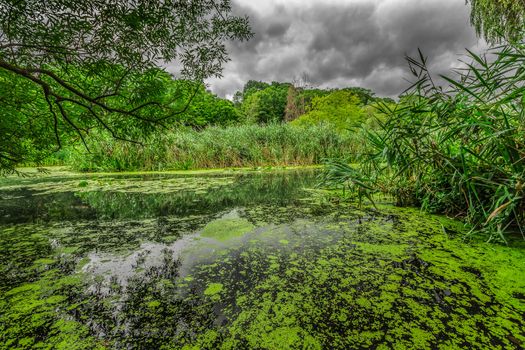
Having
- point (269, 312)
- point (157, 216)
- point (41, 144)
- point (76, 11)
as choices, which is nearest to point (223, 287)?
point (269, 312)

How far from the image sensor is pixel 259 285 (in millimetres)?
1139

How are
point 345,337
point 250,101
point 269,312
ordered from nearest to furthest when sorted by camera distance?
point 345,337 → point 269,312 → point 250,101

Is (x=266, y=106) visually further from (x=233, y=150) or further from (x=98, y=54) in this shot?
(x=98, y=54)

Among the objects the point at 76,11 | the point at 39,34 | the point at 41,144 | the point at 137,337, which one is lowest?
the point at 137,337

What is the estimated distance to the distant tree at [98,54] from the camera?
164 cm

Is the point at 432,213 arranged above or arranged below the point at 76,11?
below

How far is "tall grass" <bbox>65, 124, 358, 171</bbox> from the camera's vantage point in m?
7.34

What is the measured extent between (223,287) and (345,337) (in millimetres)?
530

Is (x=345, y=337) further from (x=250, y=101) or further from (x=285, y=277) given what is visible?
(x=250, y=101)

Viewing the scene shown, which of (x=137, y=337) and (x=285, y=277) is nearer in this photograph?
(x=137, y=337)

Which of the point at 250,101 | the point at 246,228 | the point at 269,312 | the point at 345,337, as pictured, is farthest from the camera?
the point at 250,101

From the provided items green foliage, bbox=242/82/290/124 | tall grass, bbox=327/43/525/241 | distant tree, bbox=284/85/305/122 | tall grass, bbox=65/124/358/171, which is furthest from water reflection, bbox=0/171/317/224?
green foliage, bbox=242/82/290/124

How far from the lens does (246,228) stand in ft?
6.57

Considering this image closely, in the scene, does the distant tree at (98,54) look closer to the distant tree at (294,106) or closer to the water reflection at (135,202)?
the water reflection at (135,202)
